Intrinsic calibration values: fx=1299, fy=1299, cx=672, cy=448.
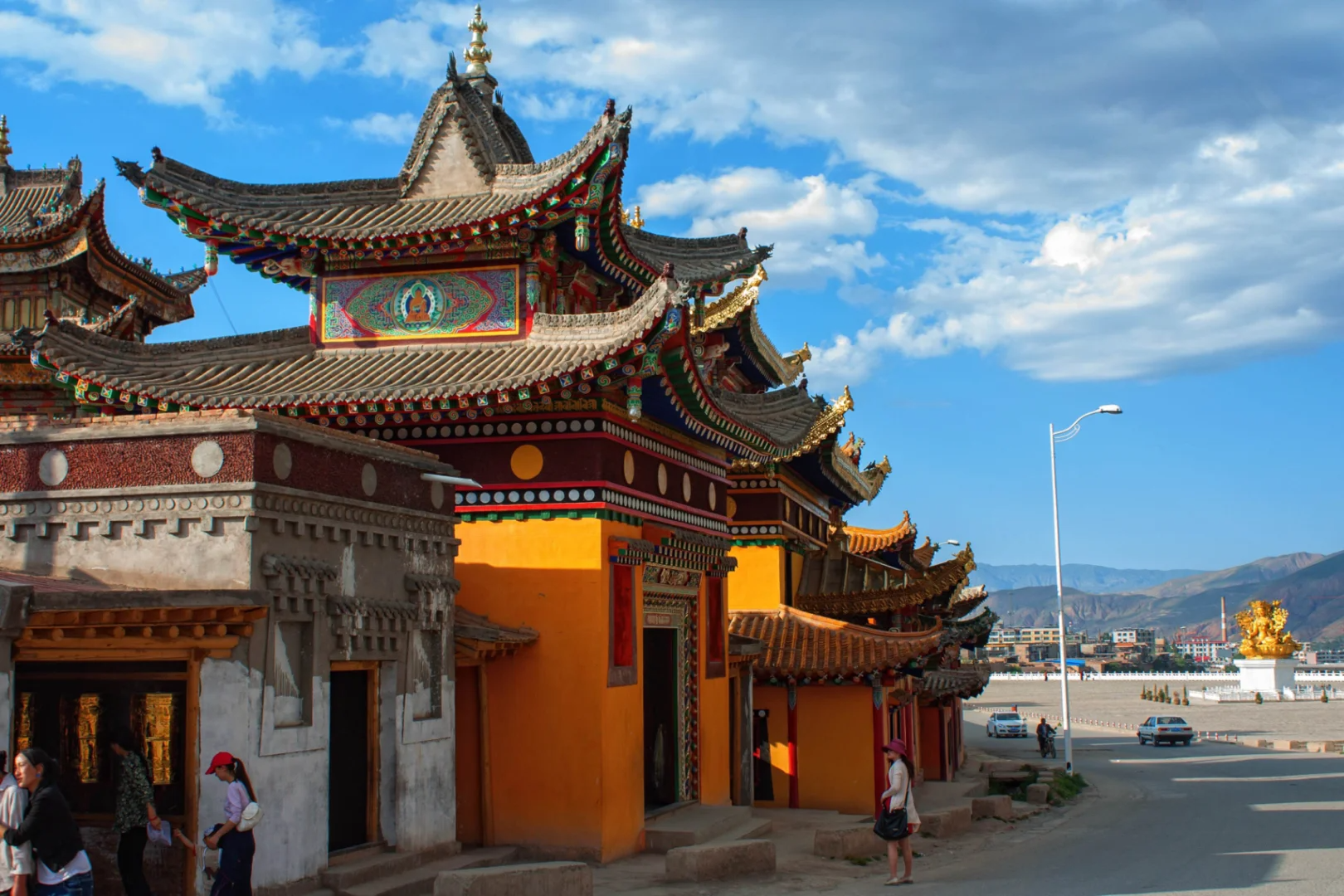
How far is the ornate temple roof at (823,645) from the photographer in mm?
25062

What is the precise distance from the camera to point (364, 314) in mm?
20312

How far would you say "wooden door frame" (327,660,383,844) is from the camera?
47.5 ft

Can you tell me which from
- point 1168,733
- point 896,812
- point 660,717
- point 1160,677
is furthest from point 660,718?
point 1160,677

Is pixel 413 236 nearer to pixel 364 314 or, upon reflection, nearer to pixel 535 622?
pixel 364 314

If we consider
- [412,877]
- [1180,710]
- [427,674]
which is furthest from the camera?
[1180,710]

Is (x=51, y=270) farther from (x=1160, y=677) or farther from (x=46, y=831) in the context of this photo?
(x=1160, y=677)

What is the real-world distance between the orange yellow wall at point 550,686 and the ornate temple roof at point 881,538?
18.7m

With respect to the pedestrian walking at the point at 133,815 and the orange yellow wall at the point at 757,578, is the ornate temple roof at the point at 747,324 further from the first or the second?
the pedestrian walking at the point at 133,815

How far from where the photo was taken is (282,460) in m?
12.9

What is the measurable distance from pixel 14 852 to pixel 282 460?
14.8 feet

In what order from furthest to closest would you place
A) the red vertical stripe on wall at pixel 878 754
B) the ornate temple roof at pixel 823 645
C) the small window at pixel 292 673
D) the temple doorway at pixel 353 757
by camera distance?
the red vertical stripe on wall at pixel 878 754
the ornate temple roof at pixel 823 645
the temple doorway at pixel 353 757
the small window at pixel 292 673

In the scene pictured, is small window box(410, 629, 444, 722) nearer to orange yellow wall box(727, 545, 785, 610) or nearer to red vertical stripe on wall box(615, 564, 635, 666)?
red vertical stripe on wall box(615, 564, 635, 666)

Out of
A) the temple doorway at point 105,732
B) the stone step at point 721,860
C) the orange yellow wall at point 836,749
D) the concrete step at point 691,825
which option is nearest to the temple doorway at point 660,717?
the concrete step at point 691,825

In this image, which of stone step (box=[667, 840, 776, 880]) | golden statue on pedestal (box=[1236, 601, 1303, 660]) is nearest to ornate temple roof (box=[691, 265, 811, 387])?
stone step (box=[667, 840, 776, 880])
